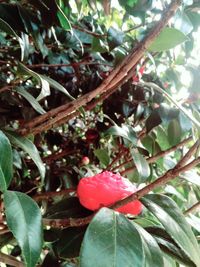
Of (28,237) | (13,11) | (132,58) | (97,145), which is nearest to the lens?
(28,237)

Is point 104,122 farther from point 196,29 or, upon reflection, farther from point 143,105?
point 196,29

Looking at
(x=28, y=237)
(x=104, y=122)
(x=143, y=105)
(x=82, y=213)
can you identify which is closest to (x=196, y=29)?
(x=143, y=105)

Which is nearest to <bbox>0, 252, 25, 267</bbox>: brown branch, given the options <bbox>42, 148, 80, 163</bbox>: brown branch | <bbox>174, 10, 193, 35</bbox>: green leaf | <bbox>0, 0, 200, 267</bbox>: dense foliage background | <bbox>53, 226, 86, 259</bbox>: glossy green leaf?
<bbox>0, 0, 200, 267</bbox>: dense foliage background

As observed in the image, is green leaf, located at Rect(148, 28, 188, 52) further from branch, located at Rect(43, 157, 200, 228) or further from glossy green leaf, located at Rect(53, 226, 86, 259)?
glossy green leaf, located at Rect(53, 226, 86, 259)

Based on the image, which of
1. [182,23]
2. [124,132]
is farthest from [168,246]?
[182,23]

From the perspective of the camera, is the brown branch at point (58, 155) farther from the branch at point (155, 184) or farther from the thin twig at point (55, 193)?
the branch at point (155, 184)

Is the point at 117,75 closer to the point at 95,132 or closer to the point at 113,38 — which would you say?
the point at 113,38
